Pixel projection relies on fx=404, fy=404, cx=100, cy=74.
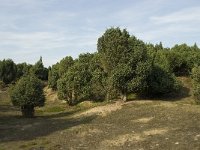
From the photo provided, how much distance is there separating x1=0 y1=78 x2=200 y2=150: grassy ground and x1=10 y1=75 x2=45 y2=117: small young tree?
2.30 m

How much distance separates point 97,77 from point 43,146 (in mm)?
28808

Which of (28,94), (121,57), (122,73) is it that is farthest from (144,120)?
(28,94)

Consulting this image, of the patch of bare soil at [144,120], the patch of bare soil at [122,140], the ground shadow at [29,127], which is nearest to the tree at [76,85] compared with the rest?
the ground shadow at [29,127]

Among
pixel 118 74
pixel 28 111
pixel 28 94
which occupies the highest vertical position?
pixel 118 74

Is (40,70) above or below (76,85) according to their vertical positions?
above

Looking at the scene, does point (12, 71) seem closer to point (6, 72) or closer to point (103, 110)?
point (6, 72)

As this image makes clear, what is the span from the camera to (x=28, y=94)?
49.6 metres

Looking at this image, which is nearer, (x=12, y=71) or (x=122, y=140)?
(x=122, y=140)

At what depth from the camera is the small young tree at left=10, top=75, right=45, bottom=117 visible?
49.7 meters

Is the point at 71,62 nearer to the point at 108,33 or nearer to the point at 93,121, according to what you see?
the point at 108,33

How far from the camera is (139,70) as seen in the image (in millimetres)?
50750

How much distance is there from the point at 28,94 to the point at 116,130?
61.1 ft

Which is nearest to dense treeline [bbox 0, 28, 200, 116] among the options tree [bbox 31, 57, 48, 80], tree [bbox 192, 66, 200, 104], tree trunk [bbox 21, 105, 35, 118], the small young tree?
tree [bbox 192, 66, 200, 104]

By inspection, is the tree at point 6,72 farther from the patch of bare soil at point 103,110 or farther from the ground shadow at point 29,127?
the patch of bare soil at point 103,110
